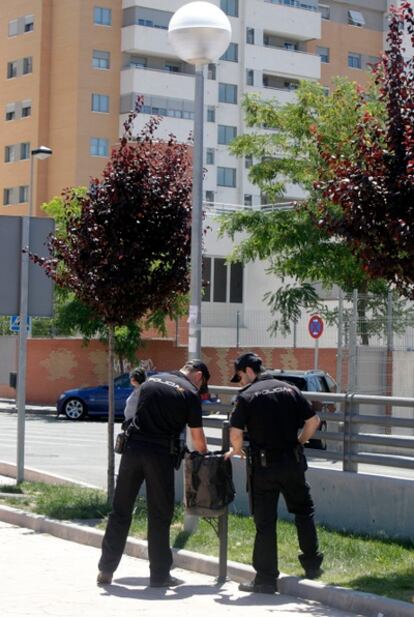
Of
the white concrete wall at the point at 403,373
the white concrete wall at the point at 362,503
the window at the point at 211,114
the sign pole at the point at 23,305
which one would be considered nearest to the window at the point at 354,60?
the window at the point at 211,114

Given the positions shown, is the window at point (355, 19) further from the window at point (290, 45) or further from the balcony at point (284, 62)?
the balcony at point (284, 62)

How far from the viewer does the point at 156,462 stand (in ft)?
32.3

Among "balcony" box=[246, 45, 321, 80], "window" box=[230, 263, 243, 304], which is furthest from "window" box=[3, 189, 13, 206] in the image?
"window" box=[230, 263, 243, 304]

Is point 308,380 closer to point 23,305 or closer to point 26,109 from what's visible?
point 23,305

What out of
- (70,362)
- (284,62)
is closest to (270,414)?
(70,362)

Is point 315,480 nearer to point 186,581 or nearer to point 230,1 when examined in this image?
point 186,581

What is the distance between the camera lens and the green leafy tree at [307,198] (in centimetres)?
2559

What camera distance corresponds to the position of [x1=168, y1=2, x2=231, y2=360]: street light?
460 inches

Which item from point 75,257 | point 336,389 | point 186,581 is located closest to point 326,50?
point 336,389

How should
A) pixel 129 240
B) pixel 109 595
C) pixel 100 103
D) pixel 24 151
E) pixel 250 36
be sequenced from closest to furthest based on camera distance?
1. pixel 109 595
2. pixel 129 240
3. pixel 100 103
4. pixel 24 151
5. pixel 250 36

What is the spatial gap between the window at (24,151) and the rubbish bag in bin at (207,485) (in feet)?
171

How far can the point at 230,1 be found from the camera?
202ft

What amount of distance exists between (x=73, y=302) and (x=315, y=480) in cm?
2541

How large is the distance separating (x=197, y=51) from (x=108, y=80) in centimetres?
4863
